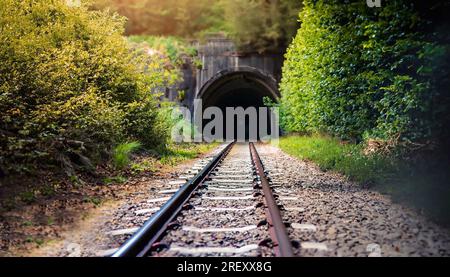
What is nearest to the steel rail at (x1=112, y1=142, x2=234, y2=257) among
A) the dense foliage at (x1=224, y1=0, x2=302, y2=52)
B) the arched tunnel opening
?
the arched tunnel opening

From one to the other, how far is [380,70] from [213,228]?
13.1ft

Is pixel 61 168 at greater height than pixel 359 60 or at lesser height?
lesser

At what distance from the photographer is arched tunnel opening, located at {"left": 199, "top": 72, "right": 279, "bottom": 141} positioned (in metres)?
24.5

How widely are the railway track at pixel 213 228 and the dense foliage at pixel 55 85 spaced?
190cm

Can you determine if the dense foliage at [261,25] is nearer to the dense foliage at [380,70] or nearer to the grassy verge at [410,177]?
the dense foliage at [380,70]

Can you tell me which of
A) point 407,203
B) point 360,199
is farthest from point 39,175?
point 407,203

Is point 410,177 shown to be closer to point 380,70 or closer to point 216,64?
point 380,70

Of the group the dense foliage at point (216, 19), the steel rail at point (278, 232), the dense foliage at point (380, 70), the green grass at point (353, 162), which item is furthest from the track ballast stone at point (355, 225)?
the dense foliage at point (216, 19)

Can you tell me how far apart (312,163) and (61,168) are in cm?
654

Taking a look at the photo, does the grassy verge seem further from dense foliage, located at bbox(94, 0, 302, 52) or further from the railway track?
dense foliage, located at bbox(94, 0, 302, 52)

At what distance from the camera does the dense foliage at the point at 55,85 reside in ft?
15.9

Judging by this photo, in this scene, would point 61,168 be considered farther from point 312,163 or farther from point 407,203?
point 312,163

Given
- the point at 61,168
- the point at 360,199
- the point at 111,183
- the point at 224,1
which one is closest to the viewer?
the point at 360,199
